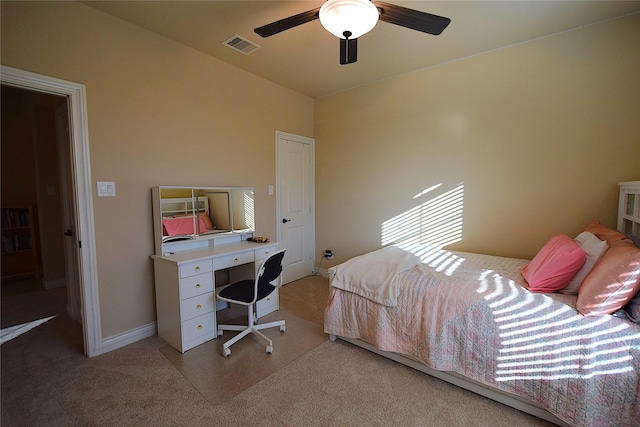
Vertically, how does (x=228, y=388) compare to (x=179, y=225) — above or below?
below

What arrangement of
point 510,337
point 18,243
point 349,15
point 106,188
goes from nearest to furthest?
point 349,15
point 510,337
point 106,188
point 18,243

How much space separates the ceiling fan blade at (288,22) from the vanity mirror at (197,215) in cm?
154

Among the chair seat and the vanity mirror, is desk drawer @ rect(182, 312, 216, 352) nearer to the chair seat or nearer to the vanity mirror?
the chair seat

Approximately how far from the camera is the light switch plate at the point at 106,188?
88.9 inches

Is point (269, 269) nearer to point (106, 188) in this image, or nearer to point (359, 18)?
point (106, 188)

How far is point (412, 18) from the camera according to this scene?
1.66m

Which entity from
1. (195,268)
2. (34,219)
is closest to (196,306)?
(195,268)

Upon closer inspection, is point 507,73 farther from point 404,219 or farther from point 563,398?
point 563,398

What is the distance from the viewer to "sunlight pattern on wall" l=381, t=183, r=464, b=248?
3084mm

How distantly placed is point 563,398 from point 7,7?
160 inches

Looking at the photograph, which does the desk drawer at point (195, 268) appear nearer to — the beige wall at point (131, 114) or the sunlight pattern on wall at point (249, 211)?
the beige wall at point (131, 114)

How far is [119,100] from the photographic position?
2.33m

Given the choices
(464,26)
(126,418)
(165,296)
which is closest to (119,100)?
(165,296)

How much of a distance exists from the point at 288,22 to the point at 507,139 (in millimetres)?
2315
